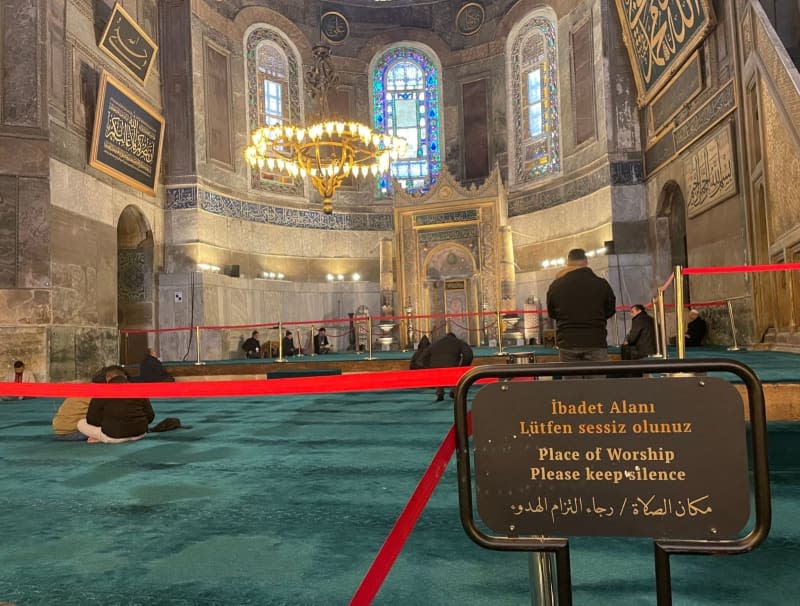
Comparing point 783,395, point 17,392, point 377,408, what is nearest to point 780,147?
point 783,395

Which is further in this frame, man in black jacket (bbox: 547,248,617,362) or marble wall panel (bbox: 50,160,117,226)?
marble wall panel (bbox: 50,160,117,226)

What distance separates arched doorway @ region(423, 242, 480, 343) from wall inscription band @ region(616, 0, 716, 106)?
5.28 m

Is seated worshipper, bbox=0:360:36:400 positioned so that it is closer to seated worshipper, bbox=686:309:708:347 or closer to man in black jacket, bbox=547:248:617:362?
man in black jacket, bbox=547:248:617:362

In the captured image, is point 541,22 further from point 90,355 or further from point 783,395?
point 783,395

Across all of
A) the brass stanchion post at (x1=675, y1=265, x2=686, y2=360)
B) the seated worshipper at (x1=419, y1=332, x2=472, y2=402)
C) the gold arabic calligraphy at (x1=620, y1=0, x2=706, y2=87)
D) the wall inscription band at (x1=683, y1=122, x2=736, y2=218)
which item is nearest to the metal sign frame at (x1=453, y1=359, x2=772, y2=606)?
the brass stanchion post at (x1=675, y1=265, x2=686, y2=360)

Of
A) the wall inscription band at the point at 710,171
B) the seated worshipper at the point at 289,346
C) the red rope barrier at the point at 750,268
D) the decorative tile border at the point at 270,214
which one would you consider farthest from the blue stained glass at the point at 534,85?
the red rope barrier at the point at 750,268

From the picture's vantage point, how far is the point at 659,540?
1061 millimetres

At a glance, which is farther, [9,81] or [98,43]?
[98,43]

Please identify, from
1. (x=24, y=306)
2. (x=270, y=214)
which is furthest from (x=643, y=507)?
(x=270, y=214)

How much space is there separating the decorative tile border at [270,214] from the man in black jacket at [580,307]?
10.5 metres

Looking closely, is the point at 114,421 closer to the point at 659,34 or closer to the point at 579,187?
the point at 659,34

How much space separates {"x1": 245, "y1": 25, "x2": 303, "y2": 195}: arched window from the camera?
1490 cm

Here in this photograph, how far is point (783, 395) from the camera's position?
400 cm

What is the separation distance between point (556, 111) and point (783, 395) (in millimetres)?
11622
